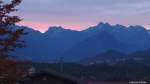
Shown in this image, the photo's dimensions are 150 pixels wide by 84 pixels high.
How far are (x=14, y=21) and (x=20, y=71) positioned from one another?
177 centimetres

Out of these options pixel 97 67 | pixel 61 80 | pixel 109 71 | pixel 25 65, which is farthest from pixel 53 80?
pixel 97 67

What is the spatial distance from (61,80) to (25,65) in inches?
928

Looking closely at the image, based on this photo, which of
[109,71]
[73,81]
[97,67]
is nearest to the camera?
[73,81]

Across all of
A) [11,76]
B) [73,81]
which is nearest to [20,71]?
[11,76]

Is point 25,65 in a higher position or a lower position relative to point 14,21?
lower

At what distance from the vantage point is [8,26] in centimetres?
2186

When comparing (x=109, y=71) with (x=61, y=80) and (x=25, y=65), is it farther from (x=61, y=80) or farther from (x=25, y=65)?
(x=25, y=65)

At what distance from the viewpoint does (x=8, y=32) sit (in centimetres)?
2155

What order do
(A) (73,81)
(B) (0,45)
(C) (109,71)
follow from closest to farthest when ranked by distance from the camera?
(B) (0,45) → (A) (73,81) → (C) (109,71)

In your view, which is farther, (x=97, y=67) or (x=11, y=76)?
(x=97, y=67)

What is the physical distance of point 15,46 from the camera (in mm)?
21531

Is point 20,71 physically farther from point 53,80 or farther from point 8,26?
point 53,80

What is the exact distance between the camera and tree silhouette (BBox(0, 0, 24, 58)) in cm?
2111

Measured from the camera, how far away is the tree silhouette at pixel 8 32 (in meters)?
21.1
